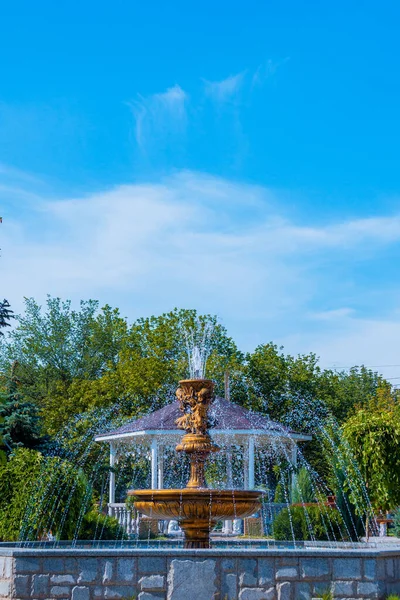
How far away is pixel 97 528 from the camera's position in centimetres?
1623

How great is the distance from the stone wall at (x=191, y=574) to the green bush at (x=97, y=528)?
26.2 feet

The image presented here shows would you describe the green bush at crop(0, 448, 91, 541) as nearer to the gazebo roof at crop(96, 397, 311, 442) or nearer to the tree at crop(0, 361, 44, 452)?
the tree at crop(0, 361, 44, 452)

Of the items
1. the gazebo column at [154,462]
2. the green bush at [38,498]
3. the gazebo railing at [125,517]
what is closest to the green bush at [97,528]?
the green bush at [38,498]

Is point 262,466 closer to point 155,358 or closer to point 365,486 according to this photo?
point 155,358

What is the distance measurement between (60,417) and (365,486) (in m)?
20.9

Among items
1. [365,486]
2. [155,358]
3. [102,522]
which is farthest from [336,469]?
[155,358]

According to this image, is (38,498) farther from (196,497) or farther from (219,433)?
(219,433)

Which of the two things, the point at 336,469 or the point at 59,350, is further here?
the point at 59,350

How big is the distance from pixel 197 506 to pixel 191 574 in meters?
1.87

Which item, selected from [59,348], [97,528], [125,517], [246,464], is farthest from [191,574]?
[59,348]

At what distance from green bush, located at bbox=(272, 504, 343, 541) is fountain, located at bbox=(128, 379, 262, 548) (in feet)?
22.5

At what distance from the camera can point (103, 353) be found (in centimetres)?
4519

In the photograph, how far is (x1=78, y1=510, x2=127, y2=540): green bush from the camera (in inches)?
627

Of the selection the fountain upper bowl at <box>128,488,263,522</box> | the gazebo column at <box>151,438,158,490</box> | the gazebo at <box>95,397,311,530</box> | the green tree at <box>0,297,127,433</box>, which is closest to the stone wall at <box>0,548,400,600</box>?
the fountain upper bowl at <box>128,488,263,522</box>
